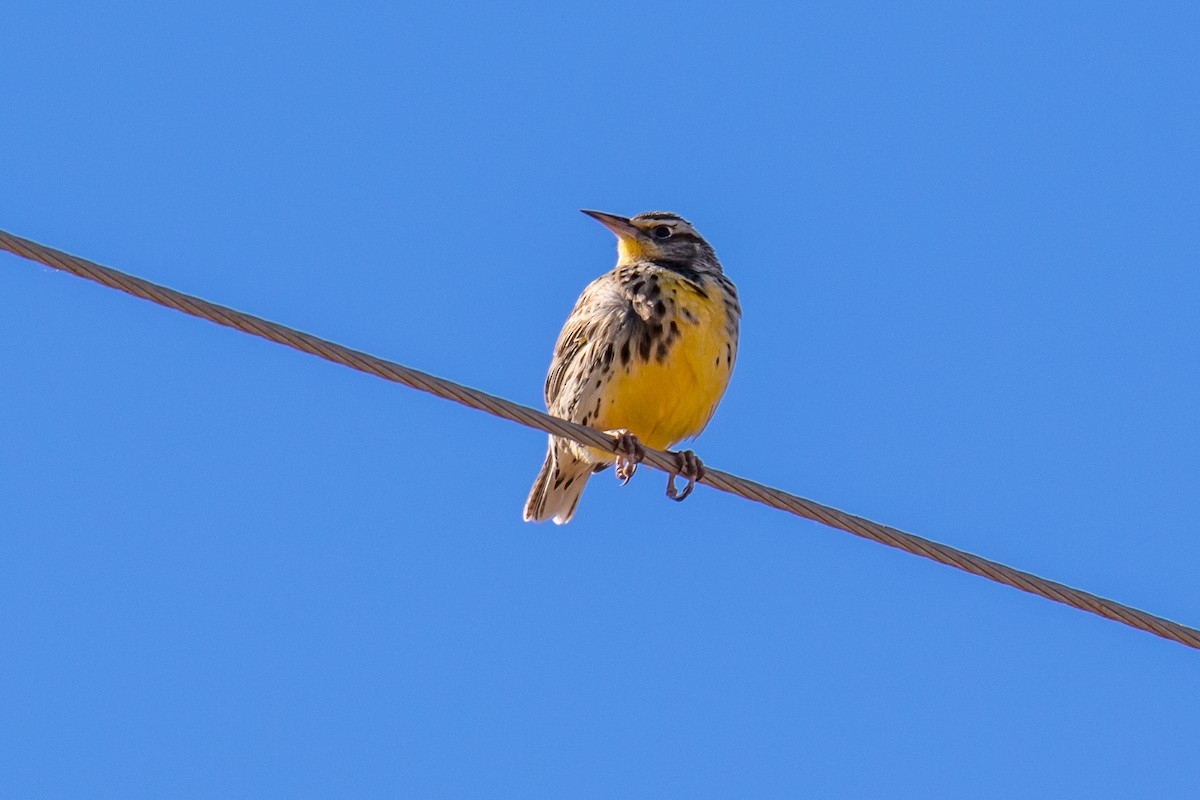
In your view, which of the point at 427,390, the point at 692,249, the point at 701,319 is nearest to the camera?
the point at 427,390

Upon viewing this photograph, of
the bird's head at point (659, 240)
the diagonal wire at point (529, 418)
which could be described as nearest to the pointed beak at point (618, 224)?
the bird's head at point (659, 240)

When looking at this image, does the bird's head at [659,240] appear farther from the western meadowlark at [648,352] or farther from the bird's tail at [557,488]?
the bird's tail at [557,488]

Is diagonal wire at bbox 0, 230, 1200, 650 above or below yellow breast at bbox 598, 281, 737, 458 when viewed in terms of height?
→ below

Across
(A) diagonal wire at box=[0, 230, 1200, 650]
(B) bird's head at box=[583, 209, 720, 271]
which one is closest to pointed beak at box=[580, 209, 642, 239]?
(B) bird's head at box=[583, 209, 720, 271]

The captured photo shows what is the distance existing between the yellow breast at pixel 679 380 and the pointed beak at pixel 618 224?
956mm

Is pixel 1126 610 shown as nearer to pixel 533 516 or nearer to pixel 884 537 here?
pixel 884 537

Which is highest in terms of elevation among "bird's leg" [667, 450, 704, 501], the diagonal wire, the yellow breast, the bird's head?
the bird's head

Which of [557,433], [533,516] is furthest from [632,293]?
[557,433]

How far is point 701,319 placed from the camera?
9.95 metres

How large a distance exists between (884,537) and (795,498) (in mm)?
376

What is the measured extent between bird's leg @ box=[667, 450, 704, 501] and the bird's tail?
5.78 feet

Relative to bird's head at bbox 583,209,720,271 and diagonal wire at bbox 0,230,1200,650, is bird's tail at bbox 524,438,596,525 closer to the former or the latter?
bird's head at bbox 583,209,720,271

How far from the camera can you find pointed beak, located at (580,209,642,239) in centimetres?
1102

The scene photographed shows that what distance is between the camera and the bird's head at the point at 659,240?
35.4 feet
